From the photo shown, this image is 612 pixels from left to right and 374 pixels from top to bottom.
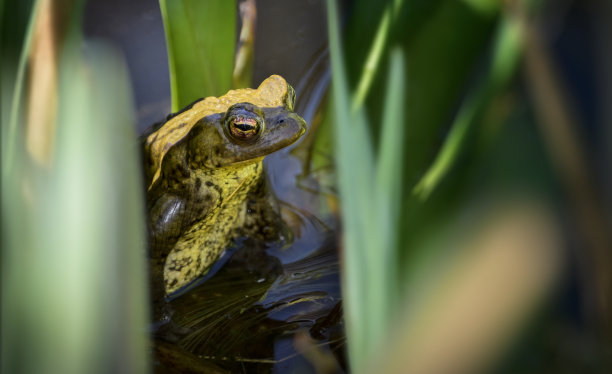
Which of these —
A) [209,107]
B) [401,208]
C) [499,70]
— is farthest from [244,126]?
[401,208]

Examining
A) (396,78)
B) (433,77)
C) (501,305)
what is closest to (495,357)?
(501,305)

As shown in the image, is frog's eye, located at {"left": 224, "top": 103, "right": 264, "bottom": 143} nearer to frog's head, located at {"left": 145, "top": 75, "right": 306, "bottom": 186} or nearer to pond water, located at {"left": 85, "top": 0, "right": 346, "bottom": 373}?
frog's head, located at {"left": 145, "top": 75, "right": 306, "bottom": 186}

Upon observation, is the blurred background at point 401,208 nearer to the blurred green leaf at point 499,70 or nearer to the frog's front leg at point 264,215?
the blurred green leaf at point 499,70

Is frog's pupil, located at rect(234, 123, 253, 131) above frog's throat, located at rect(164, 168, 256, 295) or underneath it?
above

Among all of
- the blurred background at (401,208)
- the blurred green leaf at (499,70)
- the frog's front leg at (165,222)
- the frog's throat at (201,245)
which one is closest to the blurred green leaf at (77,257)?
the blurred background at (401,208)

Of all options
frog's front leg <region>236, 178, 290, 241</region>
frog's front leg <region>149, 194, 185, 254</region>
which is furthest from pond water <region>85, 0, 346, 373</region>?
frog's front leg <region>149, 194, 185, 254</region>

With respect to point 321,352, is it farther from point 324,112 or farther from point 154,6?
point 154,6
